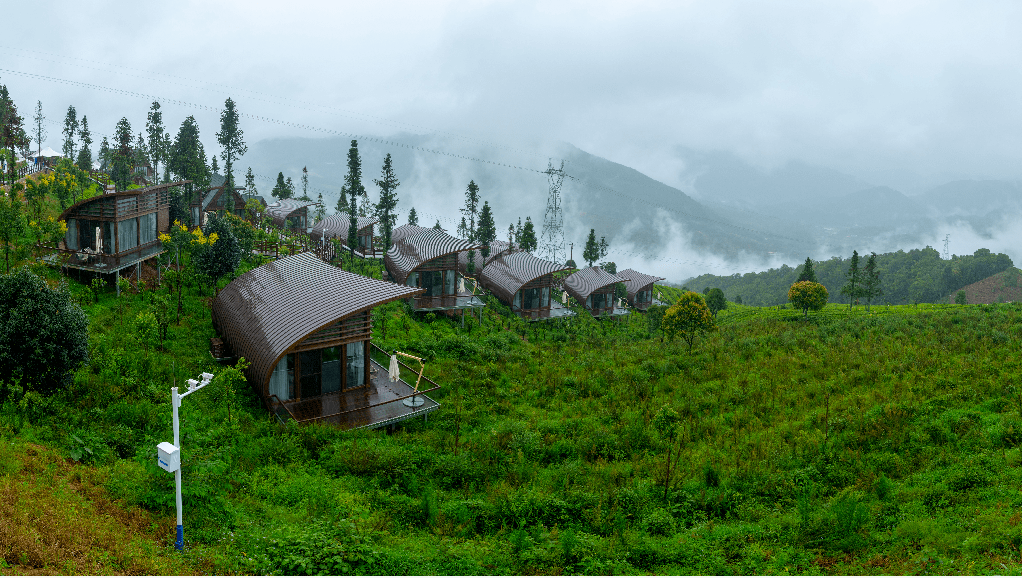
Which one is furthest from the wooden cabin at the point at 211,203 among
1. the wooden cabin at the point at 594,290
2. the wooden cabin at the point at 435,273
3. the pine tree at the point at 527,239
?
the wooden cabin at the point at 594,290

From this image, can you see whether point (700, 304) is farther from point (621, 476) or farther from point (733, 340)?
point (621, 476)

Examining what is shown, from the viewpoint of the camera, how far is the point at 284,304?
19.8 m

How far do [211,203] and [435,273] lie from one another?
863 inches

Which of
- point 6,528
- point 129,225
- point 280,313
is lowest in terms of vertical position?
point 6,528

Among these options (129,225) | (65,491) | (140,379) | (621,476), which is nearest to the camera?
(65,491)

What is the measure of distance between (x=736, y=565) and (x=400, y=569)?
5.80 metres

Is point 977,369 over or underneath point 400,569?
over

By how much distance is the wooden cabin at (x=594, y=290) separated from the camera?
44.8 m

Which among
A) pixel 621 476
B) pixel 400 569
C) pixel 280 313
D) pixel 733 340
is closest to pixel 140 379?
pixel 280 313

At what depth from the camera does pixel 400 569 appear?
9883 mm

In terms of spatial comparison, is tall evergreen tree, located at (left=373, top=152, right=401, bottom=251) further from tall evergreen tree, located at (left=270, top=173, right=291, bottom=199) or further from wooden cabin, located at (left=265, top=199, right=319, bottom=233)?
tall evergreen tree, located at (left=270, top=173, right=291, bottom=199)

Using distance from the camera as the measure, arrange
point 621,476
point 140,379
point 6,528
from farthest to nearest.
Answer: point 140,379
point 621,476
point 6,528

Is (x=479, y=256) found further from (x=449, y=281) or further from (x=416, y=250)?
(x=449, y=281)

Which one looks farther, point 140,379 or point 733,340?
Result: point 733,340
